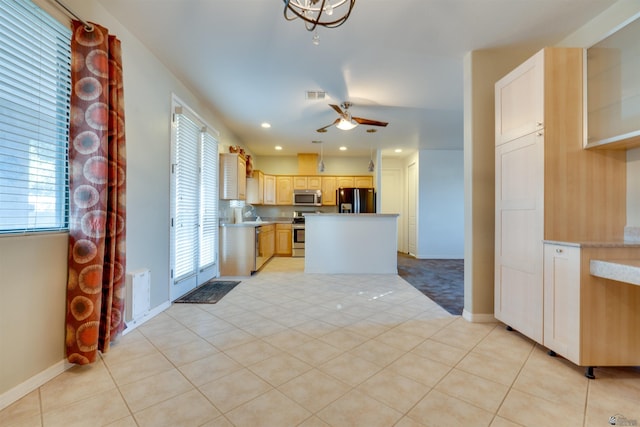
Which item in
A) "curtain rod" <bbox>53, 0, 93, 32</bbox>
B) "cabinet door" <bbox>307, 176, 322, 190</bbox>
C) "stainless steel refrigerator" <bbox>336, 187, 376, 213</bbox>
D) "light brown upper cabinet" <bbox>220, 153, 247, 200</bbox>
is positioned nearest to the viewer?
"curtain rod" <bbox>53, 0, 93, 32</bbox>

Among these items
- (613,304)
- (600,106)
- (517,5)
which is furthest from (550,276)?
Answer: (517,5)

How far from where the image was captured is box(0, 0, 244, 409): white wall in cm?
147

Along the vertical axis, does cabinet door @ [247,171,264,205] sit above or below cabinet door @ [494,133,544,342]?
above

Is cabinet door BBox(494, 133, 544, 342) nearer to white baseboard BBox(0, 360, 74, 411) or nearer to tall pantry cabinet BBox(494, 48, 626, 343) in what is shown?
tall pantry cabinet BBox(494, 48, 626, 343)

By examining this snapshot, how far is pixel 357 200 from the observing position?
677 centimetres

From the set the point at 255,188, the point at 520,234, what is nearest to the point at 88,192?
the point at 520,234

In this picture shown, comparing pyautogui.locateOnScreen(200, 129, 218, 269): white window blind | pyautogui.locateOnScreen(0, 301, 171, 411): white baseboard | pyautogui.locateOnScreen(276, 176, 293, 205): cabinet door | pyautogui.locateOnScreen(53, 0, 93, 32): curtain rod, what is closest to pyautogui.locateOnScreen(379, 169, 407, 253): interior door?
pyautogui.locateOnScreen(276, 176, 293, 205): cabinet door

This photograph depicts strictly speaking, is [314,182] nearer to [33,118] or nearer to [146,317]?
[146,317]

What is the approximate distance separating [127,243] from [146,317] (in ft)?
2.70

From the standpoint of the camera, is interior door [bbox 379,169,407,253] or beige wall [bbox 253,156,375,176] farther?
interior door [bbox 379,169,407,253]

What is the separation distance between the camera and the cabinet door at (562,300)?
1.71m

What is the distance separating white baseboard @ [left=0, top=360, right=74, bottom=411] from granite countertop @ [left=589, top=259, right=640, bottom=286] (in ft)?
11.4

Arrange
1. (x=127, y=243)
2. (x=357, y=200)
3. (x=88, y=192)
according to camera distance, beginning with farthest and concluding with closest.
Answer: (x=357, y=200)
(x=127, y=243)
(x=88, y=192)

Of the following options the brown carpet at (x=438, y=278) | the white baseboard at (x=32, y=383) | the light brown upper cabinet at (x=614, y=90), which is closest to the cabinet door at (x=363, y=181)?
the brown carpet at (x=438, y=278)
